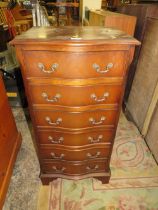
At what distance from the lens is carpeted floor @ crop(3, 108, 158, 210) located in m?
1.29

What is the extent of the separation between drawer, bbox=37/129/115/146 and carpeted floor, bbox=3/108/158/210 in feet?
1.66

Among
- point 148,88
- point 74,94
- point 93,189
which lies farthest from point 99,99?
point 148,88

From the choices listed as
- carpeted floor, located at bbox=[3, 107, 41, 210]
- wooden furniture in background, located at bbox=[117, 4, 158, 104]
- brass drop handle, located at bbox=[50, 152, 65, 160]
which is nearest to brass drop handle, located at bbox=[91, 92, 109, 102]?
brass drop handle, located at bbox=[50, 152, 65, 160]

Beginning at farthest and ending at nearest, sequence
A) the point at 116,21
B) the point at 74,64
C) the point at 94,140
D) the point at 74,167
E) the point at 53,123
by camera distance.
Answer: the point at 116,21, the point at 74,167, the point at 94,140, the point at 53,123, the point at 74,64

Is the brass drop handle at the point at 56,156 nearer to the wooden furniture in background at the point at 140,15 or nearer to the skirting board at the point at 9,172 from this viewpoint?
the skirting board at the point at 9,172

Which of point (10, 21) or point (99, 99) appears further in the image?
point (10, 21)

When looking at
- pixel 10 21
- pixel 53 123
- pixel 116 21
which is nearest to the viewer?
pixel 53 123

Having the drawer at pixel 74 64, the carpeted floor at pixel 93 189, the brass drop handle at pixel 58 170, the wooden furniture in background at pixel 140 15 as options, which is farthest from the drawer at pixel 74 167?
the wooden furniture in background at pixel 140 15

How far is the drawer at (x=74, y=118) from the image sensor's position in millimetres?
989

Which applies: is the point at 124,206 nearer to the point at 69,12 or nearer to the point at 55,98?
the point at 55,98

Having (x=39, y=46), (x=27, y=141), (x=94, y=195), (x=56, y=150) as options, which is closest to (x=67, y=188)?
(x=94, y=195)

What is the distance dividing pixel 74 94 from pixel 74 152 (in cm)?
49

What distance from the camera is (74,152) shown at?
46.6 inches

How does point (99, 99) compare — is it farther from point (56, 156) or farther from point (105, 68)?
point (56, 156)
